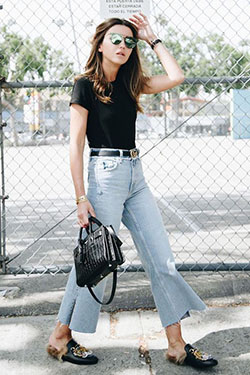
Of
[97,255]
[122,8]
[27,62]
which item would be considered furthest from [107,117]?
[27,62]

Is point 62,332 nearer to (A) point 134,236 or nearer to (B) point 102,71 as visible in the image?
(A) point 134,236

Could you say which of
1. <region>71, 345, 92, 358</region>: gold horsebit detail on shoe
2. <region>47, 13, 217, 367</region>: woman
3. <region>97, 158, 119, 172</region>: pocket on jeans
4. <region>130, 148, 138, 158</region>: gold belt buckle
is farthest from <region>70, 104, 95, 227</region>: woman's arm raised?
<region>71, 345, 92, 358</region>: gold horsebit detail on shoe

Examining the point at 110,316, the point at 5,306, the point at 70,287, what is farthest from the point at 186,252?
the point at 70,287

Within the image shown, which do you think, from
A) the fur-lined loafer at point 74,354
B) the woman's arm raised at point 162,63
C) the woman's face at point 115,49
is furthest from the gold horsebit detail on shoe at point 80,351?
the woman's face at point 115,49

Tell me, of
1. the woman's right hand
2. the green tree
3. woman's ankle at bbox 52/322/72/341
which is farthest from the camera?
the green tree

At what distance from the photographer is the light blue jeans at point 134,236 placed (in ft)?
9.68

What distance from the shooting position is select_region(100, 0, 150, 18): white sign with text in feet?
11.1

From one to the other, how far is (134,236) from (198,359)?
2.58 ft

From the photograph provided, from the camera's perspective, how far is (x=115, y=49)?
293 centimetres

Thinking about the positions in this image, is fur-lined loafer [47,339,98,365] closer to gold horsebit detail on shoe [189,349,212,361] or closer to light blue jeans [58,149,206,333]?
light blue jeans [58,149,206,333]

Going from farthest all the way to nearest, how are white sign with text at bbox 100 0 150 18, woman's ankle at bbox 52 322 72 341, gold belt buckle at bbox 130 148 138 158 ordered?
white sign with text at bbox 100 0 150 18
woman's ankle at bbox 52 322 72 341
gold belt buckle at bbox 130 148 138 158

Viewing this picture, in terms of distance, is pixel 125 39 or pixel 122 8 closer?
pixel 125 39

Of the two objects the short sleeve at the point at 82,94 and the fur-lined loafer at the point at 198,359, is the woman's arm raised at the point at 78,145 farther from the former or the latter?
the fur-lined loafer at the point at 198,359

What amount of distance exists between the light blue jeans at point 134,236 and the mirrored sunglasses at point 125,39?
652 mm
